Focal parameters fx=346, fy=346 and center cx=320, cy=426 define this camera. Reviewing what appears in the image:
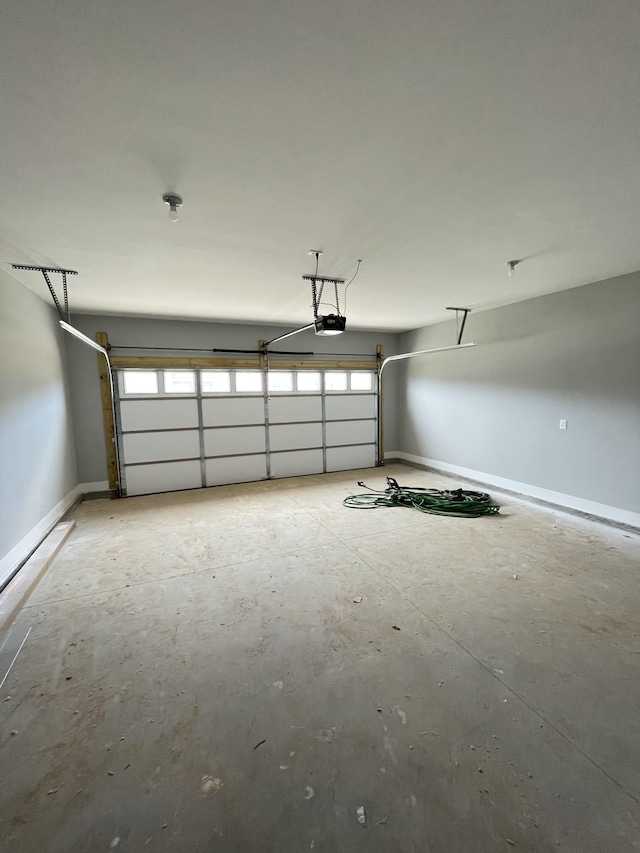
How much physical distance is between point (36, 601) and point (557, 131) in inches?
167

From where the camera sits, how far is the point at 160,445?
5562 millimetres

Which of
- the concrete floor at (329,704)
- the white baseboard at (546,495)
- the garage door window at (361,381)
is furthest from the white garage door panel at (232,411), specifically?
the white baseboard at (546,495)

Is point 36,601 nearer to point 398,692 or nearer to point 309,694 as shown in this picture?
point 309,694

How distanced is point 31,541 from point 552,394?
19.7 feet

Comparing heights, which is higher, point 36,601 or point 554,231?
point 554,231

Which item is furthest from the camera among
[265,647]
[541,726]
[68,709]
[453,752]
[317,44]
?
[265,647]

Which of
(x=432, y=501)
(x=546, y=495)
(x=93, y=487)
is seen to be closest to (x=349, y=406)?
(x=432, y=501)

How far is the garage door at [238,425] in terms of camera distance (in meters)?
5.45

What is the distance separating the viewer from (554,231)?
2.50 m

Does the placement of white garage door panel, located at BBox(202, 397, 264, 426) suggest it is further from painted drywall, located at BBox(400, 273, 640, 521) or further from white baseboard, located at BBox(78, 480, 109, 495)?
painted drywall, located at BBox(400, 273, 640, 521)

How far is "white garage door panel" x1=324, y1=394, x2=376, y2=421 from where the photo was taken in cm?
667

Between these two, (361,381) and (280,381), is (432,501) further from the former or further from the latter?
(280,381)

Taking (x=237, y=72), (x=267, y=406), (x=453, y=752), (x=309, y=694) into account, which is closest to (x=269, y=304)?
(x=267, y=406)

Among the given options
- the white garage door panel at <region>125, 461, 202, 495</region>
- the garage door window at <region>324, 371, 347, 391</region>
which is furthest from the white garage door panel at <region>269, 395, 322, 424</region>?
the white garage door panel at <region>125, 461, 202, 495</region>
